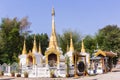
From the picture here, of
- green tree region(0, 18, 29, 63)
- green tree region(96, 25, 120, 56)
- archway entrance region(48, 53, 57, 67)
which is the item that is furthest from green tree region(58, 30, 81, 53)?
archway entrance region(48, 53, 57, 67)

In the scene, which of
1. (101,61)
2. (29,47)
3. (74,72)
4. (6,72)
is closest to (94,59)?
(101,61)

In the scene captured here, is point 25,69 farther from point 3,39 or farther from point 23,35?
point 23,35

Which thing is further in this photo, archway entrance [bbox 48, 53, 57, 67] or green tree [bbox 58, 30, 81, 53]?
green tree [bbox 58, 30, 81, 53]

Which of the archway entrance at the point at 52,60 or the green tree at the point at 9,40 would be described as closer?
the archway entrance at the point at 52,60

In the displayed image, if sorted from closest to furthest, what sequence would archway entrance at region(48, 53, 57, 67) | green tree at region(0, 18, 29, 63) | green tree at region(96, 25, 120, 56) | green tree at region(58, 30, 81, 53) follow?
1. archway entrance at region(48, 53, 57, 67)
2. green tree at region(0, 18, 29, 63)
3. green tree at region(96, 25, 120, 56)
4. green tree at region(58, 30, 81, 53)

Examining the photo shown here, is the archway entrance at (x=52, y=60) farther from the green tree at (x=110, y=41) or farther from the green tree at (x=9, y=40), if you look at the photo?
the green tree at (x=110, y=41)

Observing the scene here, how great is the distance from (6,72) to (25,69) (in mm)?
A: 5677

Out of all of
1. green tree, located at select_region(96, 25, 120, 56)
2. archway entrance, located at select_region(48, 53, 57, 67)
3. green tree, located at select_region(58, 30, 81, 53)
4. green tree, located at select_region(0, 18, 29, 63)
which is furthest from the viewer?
green tree, located at select_region(58, 30, 81, 53)

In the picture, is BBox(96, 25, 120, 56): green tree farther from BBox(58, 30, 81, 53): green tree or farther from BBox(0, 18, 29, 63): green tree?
BBox(0, 18, 29, 63): green tree

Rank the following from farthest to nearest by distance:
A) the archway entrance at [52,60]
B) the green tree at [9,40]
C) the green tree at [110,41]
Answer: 1. the green tree at [110,41]
2. the green tree at [9,40]
3. the archway entrance at [52,60]

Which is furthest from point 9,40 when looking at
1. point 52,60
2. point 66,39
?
point 66,39

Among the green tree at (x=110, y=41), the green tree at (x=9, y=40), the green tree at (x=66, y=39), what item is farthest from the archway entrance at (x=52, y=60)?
the green tree at (x=66, y=39)

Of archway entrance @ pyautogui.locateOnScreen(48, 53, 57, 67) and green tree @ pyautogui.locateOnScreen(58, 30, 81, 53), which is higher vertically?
green tree @ pyautogui.locateOnScreen(58, 30, 81, 53)

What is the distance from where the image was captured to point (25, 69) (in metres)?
29.5
